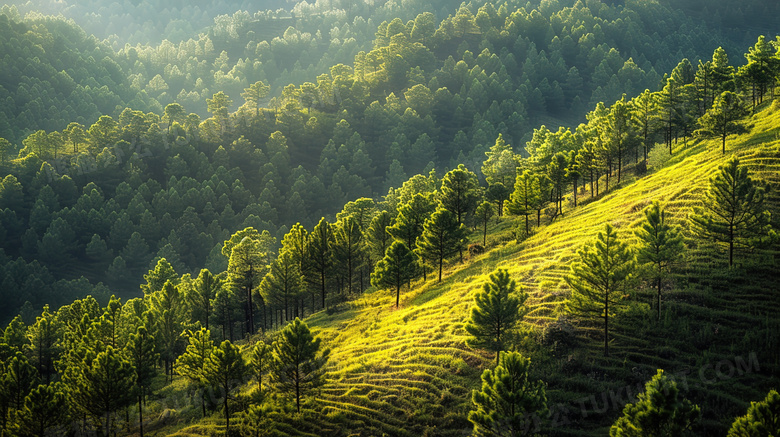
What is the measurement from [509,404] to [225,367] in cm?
2535

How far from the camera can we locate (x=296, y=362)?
144 feet

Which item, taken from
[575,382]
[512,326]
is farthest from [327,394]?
[575,382]

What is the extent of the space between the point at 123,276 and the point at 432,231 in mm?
93927

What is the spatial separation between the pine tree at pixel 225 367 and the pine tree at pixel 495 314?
69.0ft

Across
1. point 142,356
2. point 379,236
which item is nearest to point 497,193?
point 379,236

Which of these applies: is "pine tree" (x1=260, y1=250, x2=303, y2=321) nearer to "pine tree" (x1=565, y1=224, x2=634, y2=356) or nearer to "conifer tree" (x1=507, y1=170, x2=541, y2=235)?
"conifer tree" (x1=507, y1=170, x2=541, y2=235)

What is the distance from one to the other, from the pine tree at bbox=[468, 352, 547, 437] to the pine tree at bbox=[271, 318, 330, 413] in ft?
56.8

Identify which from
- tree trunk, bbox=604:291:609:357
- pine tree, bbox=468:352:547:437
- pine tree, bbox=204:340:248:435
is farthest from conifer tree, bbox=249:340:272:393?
tree trunk, bbox=604:291:609:357

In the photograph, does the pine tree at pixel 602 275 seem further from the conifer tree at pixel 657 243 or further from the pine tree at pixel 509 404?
the pine tree at pixel 509 404

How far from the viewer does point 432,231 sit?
66562 mm

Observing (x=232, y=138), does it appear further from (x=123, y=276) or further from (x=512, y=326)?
(x=512, y=326)

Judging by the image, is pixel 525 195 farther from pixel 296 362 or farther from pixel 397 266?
pixel 296 362

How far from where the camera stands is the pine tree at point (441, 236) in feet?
215

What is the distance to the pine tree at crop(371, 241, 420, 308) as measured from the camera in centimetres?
6222
